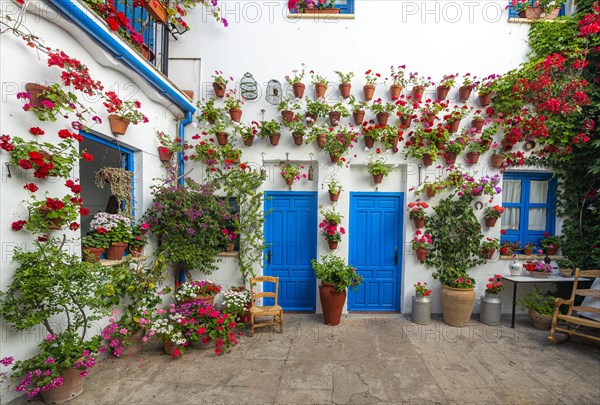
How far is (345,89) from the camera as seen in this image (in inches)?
185

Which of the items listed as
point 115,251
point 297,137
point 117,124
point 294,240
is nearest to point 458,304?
point 294,240

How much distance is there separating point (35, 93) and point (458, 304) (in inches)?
233

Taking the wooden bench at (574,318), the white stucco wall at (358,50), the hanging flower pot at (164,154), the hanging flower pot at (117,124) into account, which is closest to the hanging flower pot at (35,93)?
the hanging flower pot at (117,124)

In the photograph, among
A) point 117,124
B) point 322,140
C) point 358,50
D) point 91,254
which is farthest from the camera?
point 358,50

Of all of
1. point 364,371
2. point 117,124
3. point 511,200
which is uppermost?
point 117,124

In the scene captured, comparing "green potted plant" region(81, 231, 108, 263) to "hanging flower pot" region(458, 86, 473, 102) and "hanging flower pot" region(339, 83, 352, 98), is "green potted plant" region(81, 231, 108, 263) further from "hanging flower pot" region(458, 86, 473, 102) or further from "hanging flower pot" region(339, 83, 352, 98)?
"hanging flower pot" region(458, 86, 473, 102)

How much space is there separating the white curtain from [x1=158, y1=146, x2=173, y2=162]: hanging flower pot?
5.91 metres

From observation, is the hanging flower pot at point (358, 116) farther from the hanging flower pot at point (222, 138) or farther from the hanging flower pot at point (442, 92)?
the hanging flower pot at point (222, 138)

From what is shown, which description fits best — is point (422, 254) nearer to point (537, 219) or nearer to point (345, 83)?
point (537, 219)

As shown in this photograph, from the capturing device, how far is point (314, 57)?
4.84 metres

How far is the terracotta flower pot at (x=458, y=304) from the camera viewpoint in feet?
14.2

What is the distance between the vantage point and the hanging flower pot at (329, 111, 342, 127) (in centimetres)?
464

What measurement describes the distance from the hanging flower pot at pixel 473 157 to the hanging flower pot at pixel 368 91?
1.98m

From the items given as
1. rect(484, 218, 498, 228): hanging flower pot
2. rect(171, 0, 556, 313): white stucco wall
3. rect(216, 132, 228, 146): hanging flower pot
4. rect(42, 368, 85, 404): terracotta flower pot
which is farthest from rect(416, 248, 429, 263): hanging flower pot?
rect(42, 368, 85, 404): terracotta flower pot
